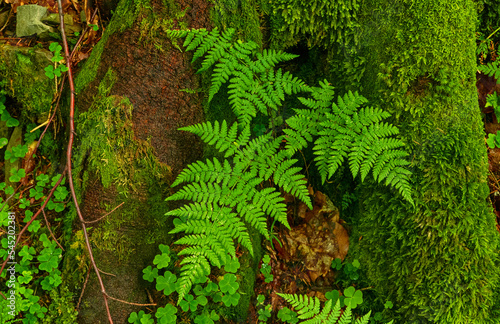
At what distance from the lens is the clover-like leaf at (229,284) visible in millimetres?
3016

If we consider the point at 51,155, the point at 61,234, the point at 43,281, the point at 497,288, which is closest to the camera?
the point at 497,288

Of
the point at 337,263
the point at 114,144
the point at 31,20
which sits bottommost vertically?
the point at 337,263

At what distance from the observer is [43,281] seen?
304 cm

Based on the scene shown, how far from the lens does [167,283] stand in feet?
9.62

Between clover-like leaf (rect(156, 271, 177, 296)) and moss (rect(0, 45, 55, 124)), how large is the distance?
2039mm

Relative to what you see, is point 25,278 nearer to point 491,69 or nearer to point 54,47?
point 54,47

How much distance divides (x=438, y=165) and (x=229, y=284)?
204 cm

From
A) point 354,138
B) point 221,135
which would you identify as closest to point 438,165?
point 354,138

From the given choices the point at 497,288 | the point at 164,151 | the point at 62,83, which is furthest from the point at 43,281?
the point at 497,288

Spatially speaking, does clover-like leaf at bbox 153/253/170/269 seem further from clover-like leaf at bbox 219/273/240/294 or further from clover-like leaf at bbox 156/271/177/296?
clover-like leaf at bbox 219/273/240/294

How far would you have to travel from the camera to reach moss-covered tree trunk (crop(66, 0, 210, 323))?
9.42 feet

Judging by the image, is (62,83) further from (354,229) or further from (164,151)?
(354,229)

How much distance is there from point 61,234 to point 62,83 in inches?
57.3

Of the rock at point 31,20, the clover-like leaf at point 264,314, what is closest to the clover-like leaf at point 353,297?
the clover-like leaf at point 264,314
